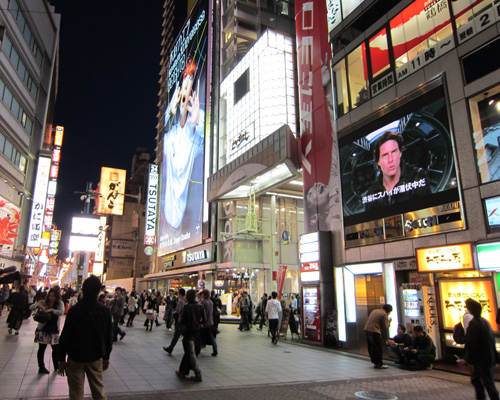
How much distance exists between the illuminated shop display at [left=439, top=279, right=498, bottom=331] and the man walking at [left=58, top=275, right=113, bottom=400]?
883 cm

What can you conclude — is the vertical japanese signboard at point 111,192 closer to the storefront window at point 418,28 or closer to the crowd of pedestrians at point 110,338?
the crowd of pedestrians at point 110,338

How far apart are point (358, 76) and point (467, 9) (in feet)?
13.5

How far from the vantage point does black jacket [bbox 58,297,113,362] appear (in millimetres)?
4414

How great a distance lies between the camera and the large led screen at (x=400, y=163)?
10.2 metres

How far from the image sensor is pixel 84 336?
4.45 m

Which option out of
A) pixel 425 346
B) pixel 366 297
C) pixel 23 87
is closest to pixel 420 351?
pixel 425 346

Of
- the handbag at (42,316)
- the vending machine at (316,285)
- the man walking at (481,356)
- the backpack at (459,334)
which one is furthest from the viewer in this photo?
the vending machine at (316,285)

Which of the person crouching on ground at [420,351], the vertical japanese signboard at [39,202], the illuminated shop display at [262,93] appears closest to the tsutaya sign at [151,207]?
the vertical japanese signboard at [39,202]

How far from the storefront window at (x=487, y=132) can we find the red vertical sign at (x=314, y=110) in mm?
6008

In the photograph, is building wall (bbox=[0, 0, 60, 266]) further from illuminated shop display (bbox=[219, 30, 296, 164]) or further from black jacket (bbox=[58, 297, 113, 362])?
black jacket (bbox=[58, 297, 113, 362])

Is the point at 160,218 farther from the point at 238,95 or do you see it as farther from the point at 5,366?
the point at 5,366

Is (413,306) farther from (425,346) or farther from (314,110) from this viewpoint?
(314,110)

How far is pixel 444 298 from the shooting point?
10.2 metres

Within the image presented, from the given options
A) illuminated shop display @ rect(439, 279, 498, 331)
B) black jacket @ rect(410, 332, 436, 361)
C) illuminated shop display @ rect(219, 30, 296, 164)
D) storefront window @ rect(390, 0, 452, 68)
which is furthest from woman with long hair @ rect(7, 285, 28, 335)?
illuminated shop display @ rect(219, 30, 296, 164)
